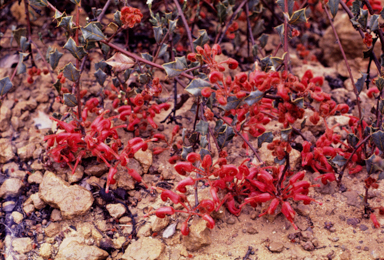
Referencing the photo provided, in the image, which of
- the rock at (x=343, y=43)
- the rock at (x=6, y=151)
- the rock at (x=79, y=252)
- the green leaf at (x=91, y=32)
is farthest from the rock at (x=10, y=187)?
the rock at (x=343, y=43)

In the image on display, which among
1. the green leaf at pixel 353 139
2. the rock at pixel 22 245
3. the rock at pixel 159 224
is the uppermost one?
the green leaf at pixel 353 139

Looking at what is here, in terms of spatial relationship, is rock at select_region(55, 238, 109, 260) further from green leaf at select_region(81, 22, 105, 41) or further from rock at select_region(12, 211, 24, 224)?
green leaf at select_region(81, 22, 105, 41)

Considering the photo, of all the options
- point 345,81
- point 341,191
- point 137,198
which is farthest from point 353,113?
point 137,198

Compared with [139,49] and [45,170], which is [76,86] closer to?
[45,170]

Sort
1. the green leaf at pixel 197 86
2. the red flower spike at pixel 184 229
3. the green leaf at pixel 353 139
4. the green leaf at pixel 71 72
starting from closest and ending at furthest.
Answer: the green leaf at pixel 197 86, the red flower spike at pixel 184 229, the green leaf at pixel 71 72, the green leaf at pixel 353 139

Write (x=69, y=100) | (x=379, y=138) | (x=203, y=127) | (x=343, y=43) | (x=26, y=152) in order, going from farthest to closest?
1. (x=343, y=43)
2. (x=26, y=152)
3. (x=69, y=100)
4. (x=203, y=127)
5. (x=379, y=138)

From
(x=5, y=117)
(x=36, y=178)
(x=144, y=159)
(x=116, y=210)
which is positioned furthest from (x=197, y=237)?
(x=5, y=117)

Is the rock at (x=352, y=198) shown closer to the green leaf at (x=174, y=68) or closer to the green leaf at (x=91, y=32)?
the green leaf at (x=174, y=68)

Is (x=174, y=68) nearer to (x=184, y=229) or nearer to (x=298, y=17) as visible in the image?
(x=298, y=17)
